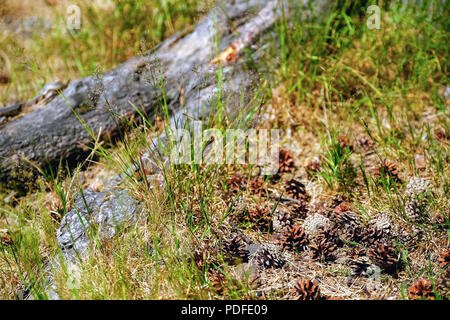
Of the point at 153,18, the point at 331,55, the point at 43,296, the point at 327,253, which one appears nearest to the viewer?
the point at 43,296

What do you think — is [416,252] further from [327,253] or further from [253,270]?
[253,270]

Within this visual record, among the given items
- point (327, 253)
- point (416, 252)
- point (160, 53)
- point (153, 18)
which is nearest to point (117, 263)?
point (327, 253)

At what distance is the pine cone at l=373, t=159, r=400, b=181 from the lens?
246cm

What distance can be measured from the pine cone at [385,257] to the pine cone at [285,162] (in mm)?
953

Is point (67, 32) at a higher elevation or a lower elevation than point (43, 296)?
higher

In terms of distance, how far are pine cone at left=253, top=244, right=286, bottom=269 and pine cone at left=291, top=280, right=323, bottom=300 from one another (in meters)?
0.20

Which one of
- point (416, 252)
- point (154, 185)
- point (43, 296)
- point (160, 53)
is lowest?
point (416, 252)

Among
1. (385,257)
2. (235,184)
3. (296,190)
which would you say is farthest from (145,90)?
(385,257)

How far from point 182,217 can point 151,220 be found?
185 mm

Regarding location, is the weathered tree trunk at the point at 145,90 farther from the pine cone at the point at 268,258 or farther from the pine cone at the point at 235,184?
the pine cone at the point at 268,258

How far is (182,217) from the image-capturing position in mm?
2223

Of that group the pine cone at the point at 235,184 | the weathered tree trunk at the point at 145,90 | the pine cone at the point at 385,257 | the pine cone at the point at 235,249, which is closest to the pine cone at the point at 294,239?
the pine cone at the point at 235,249

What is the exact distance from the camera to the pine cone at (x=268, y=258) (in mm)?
2062

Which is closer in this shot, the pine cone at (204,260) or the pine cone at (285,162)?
the pine cone at (204,260)
